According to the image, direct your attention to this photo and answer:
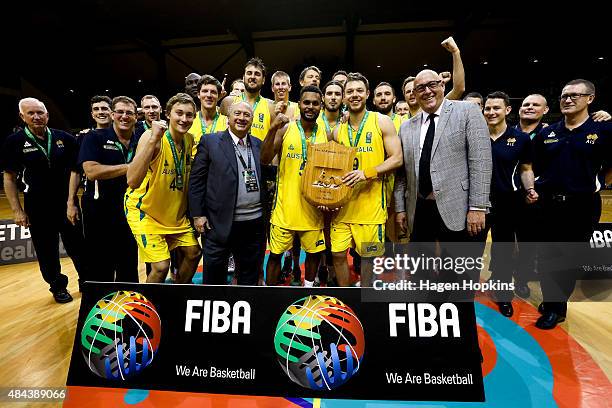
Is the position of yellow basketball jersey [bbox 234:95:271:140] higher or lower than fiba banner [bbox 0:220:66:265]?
higher

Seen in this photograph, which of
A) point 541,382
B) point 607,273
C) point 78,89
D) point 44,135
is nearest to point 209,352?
point 541,382

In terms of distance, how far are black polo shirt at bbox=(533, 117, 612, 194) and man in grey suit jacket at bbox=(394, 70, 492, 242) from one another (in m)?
1.15

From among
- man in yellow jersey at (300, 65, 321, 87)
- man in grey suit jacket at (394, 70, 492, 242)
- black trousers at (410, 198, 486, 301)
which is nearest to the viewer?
man in grey suit jacket at (394, 70, 492, 242)

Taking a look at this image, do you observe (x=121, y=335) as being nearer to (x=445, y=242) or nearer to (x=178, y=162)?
(x=178, y=162)

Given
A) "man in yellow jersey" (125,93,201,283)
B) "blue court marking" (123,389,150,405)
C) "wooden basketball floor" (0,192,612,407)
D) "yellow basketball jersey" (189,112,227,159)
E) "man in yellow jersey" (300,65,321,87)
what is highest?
"man in yellow jersey" (300,65,321,87)

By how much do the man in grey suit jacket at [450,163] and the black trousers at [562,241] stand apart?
3.68 ft

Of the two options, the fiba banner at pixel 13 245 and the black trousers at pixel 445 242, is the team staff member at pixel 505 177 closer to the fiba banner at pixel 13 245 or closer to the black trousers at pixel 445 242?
the black trousers at pixel 445 242

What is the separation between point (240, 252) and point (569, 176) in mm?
2823

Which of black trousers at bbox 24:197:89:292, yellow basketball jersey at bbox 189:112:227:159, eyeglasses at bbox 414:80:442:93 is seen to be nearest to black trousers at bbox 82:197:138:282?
black trousers at bbox 24:197:89:292

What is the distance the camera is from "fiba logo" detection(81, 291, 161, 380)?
68.7 inches

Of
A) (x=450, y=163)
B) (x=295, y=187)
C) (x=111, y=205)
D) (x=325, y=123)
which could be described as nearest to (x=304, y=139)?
(x=325, y=123)

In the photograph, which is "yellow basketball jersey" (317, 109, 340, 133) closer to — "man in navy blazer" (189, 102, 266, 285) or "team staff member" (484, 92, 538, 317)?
"man in navy blazer" (189, 102, 266, 285)

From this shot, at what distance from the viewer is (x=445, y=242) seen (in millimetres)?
2328

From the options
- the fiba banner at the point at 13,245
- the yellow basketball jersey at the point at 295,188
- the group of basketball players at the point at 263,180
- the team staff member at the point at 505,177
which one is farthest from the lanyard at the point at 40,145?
the team staff member at the point at 505,177
